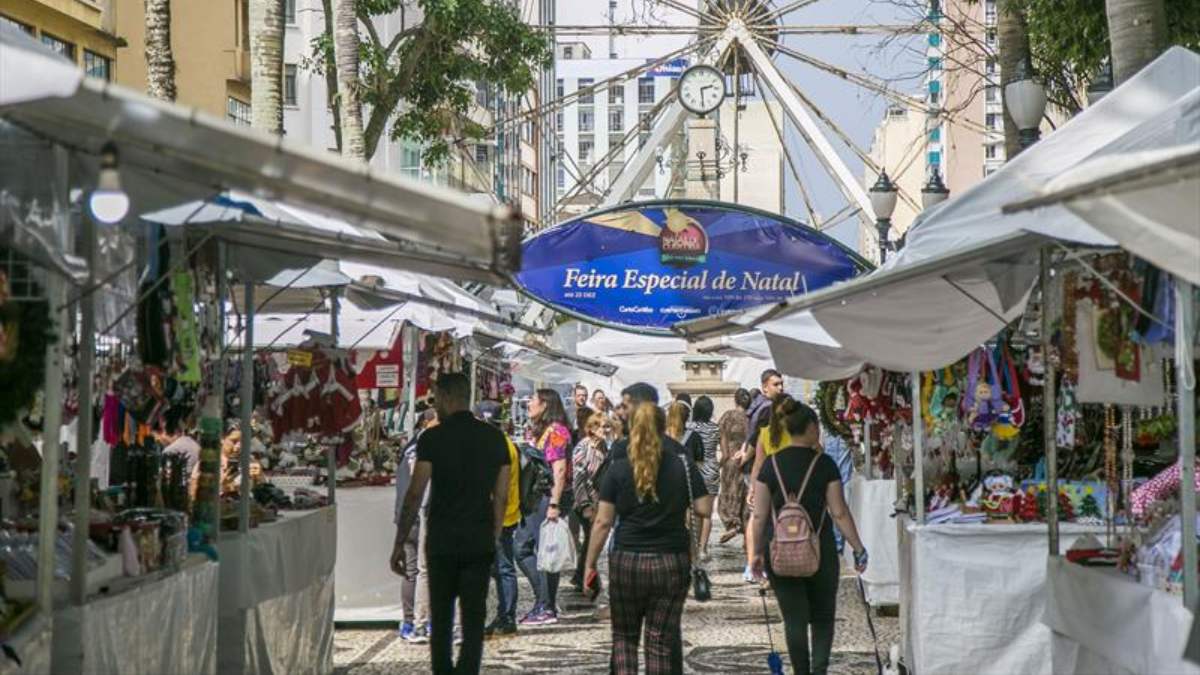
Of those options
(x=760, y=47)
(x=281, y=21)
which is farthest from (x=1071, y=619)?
(x=760, y=47)

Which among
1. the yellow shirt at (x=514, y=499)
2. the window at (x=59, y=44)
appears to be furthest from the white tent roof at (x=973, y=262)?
the window at (x=59, y=44)

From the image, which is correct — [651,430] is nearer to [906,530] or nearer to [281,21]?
[906,530]

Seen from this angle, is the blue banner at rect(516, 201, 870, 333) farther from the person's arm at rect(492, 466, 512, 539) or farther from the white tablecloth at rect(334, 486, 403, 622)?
the person's arm at rect(492, 466, 512, 539)

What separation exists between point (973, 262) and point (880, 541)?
28.7 feet

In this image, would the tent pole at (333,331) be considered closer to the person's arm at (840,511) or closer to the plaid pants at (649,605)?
the plaid pants at (649,605)

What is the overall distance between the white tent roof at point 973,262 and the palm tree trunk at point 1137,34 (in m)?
1.89

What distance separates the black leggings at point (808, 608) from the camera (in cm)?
1059

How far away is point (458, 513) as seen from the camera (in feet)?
34.5

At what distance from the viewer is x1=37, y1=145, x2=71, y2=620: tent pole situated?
6.89m

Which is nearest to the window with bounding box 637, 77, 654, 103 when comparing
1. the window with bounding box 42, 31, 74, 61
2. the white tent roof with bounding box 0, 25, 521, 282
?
the window with bounding box 42, 31, 74, 61

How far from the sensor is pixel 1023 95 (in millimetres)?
14875

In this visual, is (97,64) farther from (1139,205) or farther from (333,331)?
(1139,205)

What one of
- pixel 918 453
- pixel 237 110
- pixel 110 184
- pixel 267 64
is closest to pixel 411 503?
pixel 918 453

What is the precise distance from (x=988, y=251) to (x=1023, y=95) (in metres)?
6.67
